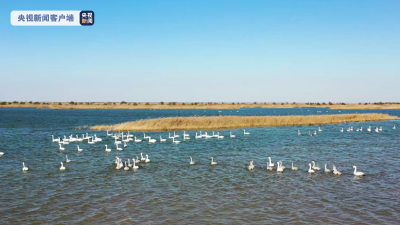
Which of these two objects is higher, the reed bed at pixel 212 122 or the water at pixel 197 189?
the reed bed at pixel 212 122

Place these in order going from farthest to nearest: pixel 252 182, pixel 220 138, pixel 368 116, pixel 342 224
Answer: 1. pixel 368 116
2. pixel 220 138
3. pixel 252 182
4. pixel 342 224

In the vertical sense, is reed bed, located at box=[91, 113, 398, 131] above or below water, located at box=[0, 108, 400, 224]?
above

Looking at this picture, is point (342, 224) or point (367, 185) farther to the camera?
point (367, 185)

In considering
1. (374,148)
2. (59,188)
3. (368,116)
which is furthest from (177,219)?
(368,116)

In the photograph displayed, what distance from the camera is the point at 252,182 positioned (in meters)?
18.8

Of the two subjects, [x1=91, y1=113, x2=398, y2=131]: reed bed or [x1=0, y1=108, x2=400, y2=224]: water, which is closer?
[x1=0, y1=108, x2=400, y2=224]: water

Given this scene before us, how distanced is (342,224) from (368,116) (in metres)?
69.4

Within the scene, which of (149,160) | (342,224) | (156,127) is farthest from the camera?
(156,127)

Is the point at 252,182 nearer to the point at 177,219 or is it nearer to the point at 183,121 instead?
the point at 177,219

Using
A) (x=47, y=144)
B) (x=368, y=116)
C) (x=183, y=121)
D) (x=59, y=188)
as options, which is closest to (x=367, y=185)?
(x=59, y=188)

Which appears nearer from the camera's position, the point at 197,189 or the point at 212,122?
the point at 197,189

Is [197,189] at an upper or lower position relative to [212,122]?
lower

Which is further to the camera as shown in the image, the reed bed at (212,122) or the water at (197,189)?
the reed bed at (212,122)

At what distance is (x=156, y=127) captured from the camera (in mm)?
49531
